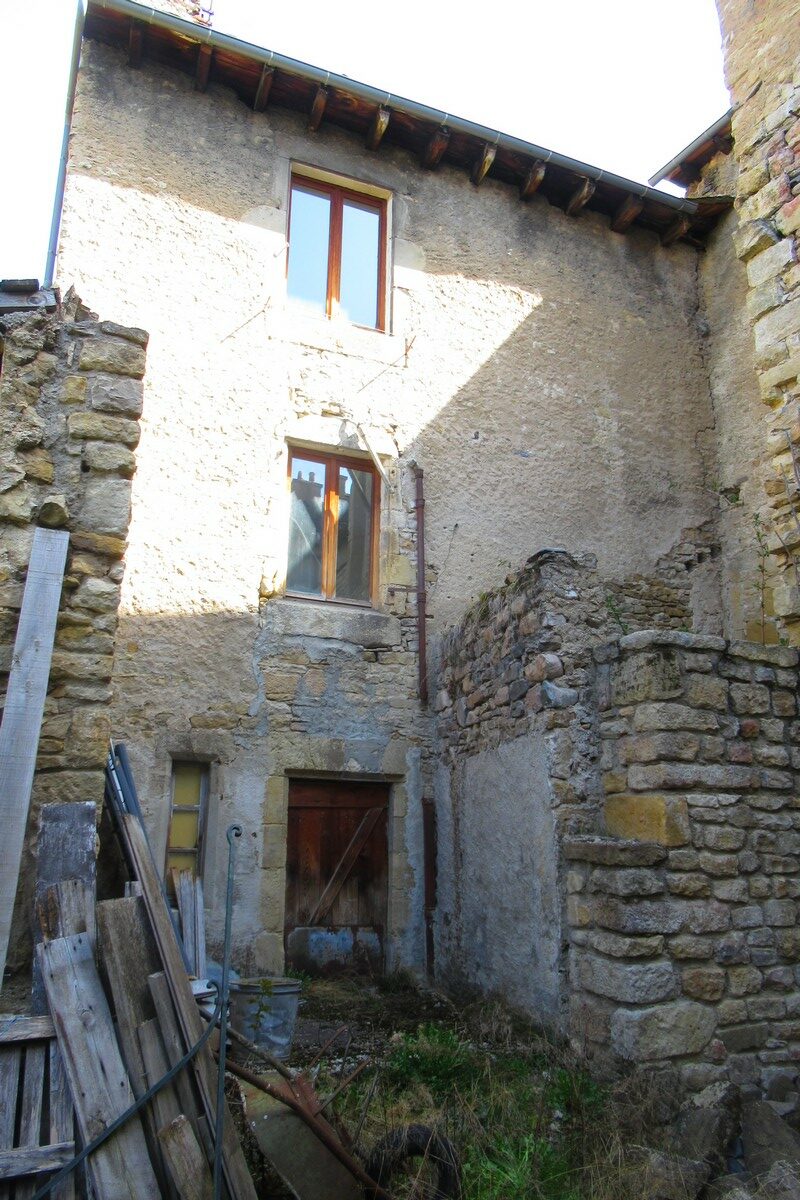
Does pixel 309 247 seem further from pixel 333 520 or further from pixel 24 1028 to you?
pixel 24 1028

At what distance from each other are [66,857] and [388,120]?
650cm

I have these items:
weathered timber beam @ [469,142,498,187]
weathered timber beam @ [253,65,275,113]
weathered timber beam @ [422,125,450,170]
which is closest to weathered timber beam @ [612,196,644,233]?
weathered timber beam @ [469,142,498,187]

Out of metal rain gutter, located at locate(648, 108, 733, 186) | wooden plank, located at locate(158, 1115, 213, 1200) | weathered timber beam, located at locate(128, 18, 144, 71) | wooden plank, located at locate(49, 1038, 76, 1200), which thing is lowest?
wooden plank, located at locate(158, 1115, 213, 1200)

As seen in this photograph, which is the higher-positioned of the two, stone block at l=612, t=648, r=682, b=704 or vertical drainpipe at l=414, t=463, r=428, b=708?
vertical drainpipe at l=414, t=463, r=428, b=708

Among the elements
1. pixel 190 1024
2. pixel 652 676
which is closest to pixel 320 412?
pixel 652 676

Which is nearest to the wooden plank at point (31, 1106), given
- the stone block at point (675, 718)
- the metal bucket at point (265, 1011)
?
the metal bucket at point (265, 1011)

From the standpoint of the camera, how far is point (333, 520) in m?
6.58

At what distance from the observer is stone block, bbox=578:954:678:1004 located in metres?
3.72

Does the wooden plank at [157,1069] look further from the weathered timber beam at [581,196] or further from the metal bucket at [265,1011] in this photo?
the weathered timber beam at [581,196]

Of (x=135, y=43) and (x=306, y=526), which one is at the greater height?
(x=135, y=43)

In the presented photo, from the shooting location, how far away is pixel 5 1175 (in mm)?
2023

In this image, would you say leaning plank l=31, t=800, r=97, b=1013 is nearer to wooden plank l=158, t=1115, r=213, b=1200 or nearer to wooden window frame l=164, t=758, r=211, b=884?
wooden plank l=158, t=1115, r=213, b=1200

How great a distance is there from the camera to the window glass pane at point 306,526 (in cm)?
639

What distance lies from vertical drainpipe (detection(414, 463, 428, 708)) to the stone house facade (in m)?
0.03
